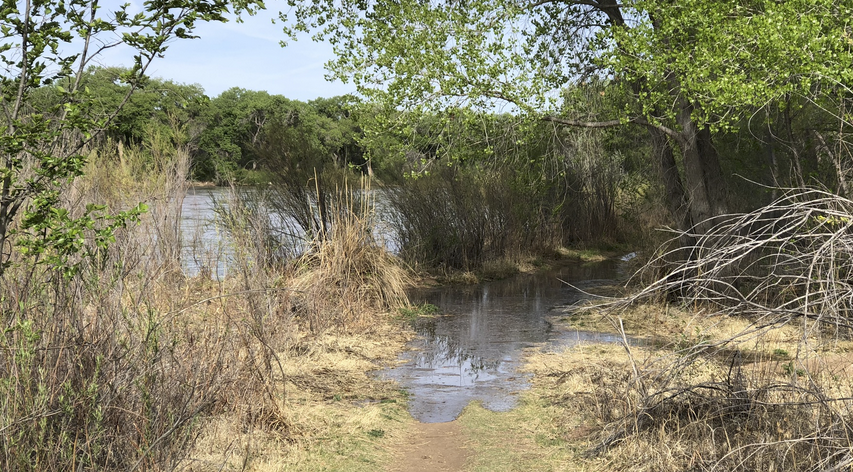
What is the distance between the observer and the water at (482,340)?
8.51 meters

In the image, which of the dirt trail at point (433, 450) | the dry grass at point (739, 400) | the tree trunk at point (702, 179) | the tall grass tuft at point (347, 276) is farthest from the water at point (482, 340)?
the tree trunk at point (702, 179)

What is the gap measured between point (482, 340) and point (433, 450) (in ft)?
16.9

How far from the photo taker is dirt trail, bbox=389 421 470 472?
633 cm

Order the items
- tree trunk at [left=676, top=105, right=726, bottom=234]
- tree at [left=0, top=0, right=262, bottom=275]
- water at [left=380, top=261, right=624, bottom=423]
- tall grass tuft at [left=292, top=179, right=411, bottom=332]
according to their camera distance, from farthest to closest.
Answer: tree trunk at [left=676, top=105, right=726, bottom=234] < tall grass tuft at [left=292, top=179, right=411, bottom=332] < water at [left=380, top=261, right=624, bottom=423] < tree at [left=0, top=0, right=262, bottom=275]

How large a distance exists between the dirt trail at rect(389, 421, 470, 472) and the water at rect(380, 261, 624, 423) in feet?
1.10

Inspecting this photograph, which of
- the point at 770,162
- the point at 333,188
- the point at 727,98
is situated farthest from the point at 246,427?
the point at 770,162

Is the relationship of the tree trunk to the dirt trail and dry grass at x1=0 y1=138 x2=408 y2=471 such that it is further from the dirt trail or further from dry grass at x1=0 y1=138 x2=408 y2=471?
the dirt trail

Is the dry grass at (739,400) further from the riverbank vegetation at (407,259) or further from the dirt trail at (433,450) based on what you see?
the dirt trail at (433,450)

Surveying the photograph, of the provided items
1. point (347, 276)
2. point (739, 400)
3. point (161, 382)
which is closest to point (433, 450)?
point (739, 400)

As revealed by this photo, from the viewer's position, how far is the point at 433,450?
6.75 m

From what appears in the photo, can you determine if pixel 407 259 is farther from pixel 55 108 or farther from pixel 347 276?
pixel 55 108

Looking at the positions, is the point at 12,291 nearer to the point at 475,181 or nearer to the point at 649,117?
the point at 649,117

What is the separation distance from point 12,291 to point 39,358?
57 cm

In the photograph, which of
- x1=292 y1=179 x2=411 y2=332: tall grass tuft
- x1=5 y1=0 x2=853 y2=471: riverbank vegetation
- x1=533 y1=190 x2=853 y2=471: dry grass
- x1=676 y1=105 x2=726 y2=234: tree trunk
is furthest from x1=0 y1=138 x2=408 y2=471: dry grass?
x1=676 y1=105 x2=726 y2=234: tree trunk
